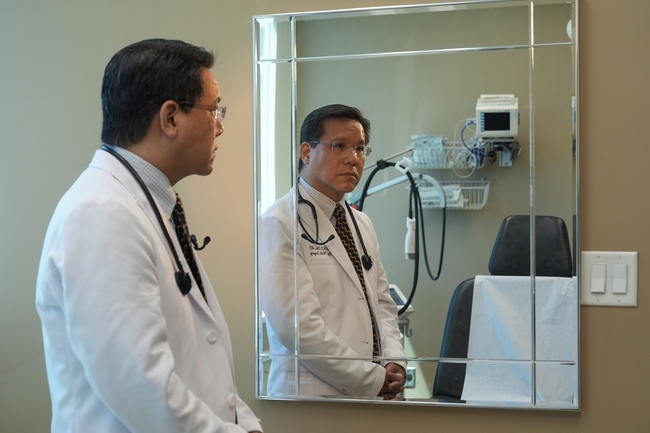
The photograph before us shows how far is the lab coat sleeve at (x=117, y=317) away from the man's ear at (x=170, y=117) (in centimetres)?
21

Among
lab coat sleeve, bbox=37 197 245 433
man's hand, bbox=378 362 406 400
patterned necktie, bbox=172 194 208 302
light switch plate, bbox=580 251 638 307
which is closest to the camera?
lab coat sleeve, bbox=37 197 245 433

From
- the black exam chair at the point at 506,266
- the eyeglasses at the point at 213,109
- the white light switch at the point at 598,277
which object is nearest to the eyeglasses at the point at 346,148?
the black exam chair at the point at 506,266

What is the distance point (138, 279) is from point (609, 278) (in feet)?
3.94

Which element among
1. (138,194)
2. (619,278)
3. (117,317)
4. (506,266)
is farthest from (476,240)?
(117,317)

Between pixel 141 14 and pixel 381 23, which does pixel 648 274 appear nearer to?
pixel 381 23

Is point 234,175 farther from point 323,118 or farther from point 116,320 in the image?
point 116,320

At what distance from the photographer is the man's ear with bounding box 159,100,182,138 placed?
1480 mm

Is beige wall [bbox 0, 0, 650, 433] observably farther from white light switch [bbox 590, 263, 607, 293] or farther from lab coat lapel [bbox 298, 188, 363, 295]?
lab coat lapel [bbox 298, 188, 363, 295]

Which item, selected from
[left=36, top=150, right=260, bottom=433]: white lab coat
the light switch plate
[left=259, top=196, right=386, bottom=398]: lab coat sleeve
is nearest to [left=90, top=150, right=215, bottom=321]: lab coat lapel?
[left=36, top=150, right=260, bottom=433]: white lab coat

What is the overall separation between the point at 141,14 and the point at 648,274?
1.53m

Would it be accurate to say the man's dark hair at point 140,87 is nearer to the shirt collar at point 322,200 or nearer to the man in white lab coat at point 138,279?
the man in white lab coat at point 138,279

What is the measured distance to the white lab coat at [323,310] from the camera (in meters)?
2.07

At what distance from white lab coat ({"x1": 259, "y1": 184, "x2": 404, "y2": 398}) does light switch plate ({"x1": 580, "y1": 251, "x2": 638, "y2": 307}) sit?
49cm

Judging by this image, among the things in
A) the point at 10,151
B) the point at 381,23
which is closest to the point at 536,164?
the point at 381,23
